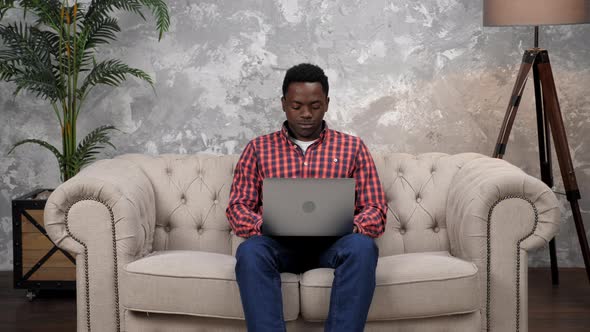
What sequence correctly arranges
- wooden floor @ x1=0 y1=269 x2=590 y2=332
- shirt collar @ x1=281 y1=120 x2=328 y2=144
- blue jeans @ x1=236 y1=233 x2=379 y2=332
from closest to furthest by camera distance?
blue jeans @ x1=236 y1=233 x2=379 y2=332 → shirt collar @ x1=281 y1=120 x2=328 y2=144 → wooden floor @ x1=0 y1=269 x2=590 y2=332

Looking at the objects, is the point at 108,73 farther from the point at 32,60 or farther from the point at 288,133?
the point at 288,133

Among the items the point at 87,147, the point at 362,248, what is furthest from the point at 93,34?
the point at 362,248

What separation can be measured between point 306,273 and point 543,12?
68.9 inches

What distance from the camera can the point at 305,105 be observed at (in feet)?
10.3

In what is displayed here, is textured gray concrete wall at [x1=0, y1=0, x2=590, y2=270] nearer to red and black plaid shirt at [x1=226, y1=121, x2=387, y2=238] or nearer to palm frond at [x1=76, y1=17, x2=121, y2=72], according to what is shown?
palm frond at [x1=76, y1=17, x2=121, y2=72]

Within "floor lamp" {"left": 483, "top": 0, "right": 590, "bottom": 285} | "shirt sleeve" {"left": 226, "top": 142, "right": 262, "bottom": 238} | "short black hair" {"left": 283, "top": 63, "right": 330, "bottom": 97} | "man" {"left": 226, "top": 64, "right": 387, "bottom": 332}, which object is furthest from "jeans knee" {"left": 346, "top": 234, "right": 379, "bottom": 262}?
"floor lamp" {"left": 483, "top": 0, "right": 590, "bottom": 285}

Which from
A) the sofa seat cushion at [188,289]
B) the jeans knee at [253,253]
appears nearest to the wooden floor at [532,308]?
the sofa seat cushion at [188,289]

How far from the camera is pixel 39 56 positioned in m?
3.97

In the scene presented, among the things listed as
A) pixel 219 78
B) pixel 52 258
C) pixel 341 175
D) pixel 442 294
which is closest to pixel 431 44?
pixel 219 78

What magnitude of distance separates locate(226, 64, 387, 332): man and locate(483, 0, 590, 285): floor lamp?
3.59ft

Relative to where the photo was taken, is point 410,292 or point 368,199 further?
point 368,199

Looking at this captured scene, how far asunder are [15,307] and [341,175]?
1.76m

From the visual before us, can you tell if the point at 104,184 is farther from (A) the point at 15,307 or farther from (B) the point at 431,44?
(B) the point at 431,44

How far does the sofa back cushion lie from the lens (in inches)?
134
